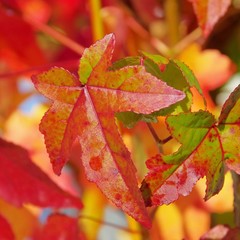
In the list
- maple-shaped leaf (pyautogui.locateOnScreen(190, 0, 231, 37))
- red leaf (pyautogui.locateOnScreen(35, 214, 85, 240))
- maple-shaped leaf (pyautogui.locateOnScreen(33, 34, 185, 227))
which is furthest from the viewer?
red leaf (pyautogui.locateOnScreen(35, 214, 85, 240))

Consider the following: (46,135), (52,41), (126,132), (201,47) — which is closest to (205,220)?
(126,132)

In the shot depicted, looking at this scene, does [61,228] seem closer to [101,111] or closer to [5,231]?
[5,231]

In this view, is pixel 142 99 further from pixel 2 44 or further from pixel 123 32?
pixel 2 44

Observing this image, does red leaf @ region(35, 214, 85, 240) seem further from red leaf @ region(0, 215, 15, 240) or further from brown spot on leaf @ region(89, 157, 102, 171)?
brown spot on leaf @ region(89, 157, 102, 171)

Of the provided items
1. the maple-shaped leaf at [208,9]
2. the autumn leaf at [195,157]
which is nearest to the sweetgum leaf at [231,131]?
the autumn leaf at [195,157]

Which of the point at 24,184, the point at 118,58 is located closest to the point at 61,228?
the point at 24,184

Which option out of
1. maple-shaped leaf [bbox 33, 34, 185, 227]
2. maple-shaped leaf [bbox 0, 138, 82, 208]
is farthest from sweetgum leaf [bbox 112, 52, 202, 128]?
maple-shaped leaf [bbox 0, 138, 82, 208]
